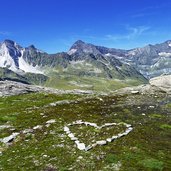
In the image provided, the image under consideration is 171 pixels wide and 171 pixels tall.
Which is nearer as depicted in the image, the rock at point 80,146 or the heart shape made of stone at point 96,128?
the rock at point 80,146

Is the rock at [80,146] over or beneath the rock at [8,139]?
over

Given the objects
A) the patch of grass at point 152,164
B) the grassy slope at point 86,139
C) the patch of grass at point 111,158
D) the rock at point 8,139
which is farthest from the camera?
the rock at point 8,139

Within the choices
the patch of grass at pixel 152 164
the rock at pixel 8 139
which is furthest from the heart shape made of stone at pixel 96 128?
the rock at pixel 8 139

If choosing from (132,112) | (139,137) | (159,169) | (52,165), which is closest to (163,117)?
(132,112)

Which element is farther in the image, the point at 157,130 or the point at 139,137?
the point at 157,130

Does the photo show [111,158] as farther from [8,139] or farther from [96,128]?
[8,139]

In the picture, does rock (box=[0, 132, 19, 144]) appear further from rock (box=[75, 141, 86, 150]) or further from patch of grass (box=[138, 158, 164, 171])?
patch of grass (box=[138, 158, 164, 171])

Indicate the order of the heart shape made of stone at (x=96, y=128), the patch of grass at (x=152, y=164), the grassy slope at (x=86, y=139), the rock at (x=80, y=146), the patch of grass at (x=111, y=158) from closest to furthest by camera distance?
the patch of grass at (x=152, y=164) → the grassy slope at (x=86, y=139) → the patch of grass at (x=111, y=158) → the rock at (x=80, y=146) → the heart shape made of stone at (x=96, y=128)

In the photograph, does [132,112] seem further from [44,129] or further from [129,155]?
[129,155]

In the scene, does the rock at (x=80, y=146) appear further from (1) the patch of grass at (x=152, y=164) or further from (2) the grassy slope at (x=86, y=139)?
(1) the patch of grass at (x=152, y=164)
